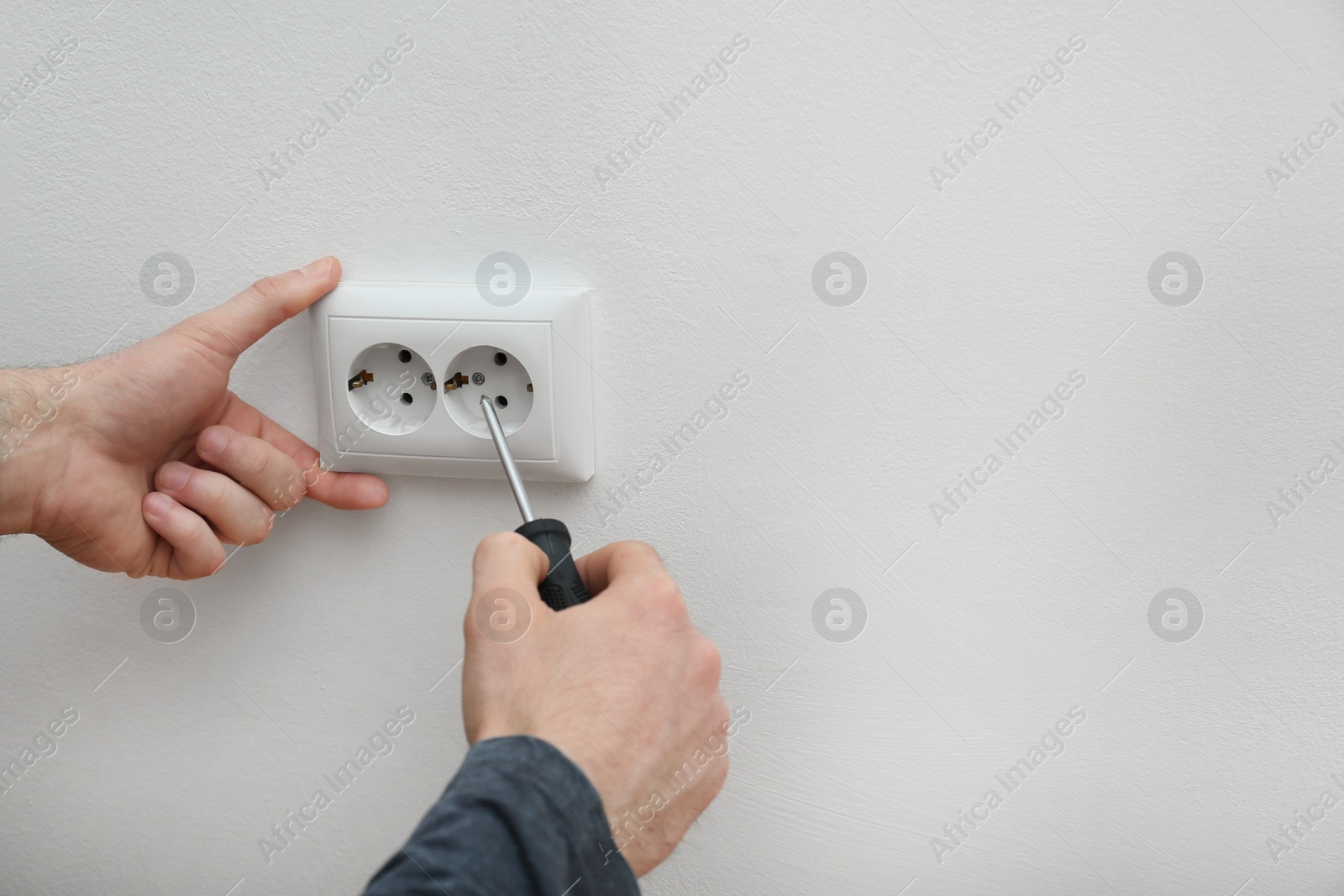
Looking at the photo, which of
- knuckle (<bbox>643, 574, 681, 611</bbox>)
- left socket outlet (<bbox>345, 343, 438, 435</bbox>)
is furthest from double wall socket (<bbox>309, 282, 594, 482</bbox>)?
knuckle (<bbox>643, 574, 681, 611</bbox>)

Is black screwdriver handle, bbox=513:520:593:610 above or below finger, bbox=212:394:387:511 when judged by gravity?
above

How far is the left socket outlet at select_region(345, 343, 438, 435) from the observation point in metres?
0.49

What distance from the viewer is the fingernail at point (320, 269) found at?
483 millimetres

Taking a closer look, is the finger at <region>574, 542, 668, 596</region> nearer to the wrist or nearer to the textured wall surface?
the textured wall surface

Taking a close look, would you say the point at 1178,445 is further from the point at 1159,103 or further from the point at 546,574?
the point at 546,574

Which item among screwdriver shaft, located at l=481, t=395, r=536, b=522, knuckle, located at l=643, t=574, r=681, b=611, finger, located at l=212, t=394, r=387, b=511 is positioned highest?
knuckle, located at l=643, t=574, r=681, b=611

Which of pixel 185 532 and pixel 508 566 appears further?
pixel 185 532

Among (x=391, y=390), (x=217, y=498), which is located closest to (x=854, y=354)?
(x=391, y=390)

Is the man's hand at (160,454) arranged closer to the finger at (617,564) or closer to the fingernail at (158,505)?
the fingernail at (158,505)

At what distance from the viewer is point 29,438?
0.48 metres

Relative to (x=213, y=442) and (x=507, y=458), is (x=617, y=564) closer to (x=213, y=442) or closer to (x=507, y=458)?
(x=507, y=458)

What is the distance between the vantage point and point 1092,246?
44 cm

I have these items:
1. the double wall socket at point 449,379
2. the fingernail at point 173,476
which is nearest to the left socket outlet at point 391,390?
the double wall socket at point 449,379

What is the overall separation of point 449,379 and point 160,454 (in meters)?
0.18
